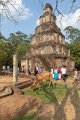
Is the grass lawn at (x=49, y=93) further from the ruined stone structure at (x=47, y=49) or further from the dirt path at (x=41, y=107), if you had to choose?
the ruined stone structure at (x=47, y=49)

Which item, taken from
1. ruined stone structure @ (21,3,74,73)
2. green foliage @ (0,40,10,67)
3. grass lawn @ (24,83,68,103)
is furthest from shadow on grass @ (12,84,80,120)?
green foliage @ (0,40,10,67)

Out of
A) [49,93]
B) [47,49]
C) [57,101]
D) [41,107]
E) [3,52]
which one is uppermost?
[3,52]

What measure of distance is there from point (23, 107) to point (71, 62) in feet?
87.6

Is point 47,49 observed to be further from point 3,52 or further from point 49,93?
point 49,93

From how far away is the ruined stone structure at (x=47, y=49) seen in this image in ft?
127

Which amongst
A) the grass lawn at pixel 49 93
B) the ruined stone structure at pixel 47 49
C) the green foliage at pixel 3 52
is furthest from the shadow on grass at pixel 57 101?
the green foliage at pixel 3 52

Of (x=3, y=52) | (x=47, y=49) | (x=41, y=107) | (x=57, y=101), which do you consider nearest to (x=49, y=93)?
(x=57, y=101)

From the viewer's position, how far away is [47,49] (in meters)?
39.8

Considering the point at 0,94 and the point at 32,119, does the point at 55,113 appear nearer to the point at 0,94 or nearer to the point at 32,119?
the point at 32,119

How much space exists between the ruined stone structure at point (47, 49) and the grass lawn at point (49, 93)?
17.0 m

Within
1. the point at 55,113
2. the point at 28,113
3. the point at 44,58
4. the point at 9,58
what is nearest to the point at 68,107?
the point at 55,113

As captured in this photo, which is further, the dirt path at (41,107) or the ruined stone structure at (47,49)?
the ruined stone structure at (47,49)

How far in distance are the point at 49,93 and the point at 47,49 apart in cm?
2108

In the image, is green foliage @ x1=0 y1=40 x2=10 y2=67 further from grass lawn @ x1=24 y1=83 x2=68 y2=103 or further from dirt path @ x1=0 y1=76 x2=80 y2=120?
dirt path @ x1=0 y1=76 x2=80 y2=120
